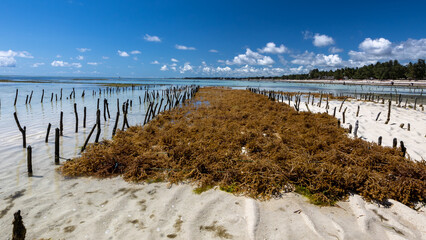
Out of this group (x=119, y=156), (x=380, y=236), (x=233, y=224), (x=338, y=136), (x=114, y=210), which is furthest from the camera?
(x=338, y=136)

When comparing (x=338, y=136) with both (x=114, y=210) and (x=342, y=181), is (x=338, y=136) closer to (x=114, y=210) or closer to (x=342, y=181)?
(x=342, y=181)

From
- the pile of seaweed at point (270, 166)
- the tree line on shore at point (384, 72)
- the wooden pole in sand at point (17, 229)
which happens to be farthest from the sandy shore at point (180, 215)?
the tree line on shore at point (384, 72)

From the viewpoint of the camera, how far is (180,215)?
351 centimetres

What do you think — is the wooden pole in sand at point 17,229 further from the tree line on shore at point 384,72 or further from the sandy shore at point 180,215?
the tree line on shore at point 384,72

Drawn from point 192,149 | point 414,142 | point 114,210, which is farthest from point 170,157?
point 414,142

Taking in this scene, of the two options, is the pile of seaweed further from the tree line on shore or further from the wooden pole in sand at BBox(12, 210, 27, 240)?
the tree line on shore

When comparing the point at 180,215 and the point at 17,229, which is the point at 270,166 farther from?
the point at 17,229

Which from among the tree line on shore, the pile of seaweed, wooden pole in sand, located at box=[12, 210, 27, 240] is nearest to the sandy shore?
the pile of seaweed

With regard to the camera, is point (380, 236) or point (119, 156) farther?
point (119, 156)

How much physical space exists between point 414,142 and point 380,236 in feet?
24.4

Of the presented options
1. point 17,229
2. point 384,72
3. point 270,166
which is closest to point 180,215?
point 17,229

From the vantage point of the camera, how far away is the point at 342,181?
412cm

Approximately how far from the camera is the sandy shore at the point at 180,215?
10.0 ft

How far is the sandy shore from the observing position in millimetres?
3055
